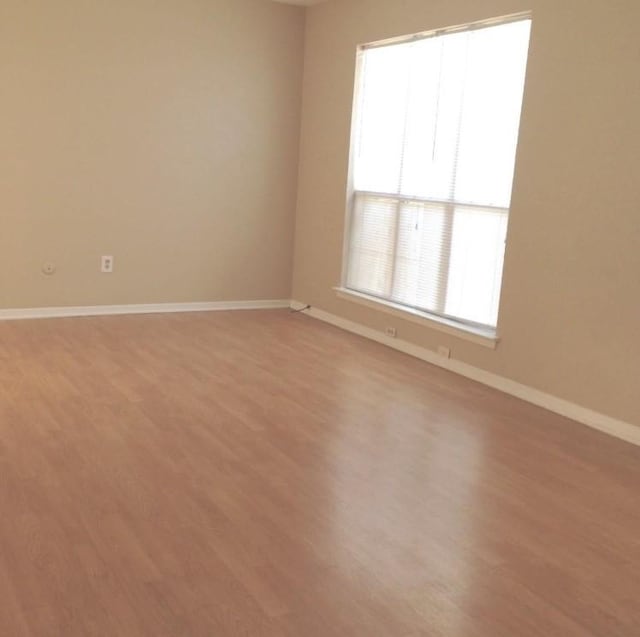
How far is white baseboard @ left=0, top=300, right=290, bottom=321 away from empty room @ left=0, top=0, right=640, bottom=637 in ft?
0.07

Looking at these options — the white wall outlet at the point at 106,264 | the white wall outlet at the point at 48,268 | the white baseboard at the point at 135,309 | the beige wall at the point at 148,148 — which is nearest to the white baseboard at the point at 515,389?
the white baseboard at the point at 135,309

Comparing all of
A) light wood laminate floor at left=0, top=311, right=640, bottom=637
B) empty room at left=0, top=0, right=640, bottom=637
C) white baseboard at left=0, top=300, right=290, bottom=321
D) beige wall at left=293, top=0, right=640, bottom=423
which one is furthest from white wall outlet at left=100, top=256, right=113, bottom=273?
beige wall at left=293, top=0, right=640, bottom=423

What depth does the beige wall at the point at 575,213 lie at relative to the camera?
3883mm

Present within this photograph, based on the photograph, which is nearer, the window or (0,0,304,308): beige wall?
the window

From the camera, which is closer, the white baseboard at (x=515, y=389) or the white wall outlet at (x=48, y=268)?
the white baseboard at (x=515, y=389)

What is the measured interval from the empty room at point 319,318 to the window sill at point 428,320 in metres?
0.02

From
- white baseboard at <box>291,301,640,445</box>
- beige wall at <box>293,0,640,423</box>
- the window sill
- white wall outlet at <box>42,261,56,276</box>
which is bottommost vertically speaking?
white baseboard at <box>291,301,640,445</box>

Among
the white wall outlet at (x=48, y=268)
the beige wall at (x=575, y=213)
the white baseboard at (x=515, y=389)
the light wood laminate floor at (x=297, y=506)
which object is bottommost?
the light wood laminate floor at (x=297, y=506)

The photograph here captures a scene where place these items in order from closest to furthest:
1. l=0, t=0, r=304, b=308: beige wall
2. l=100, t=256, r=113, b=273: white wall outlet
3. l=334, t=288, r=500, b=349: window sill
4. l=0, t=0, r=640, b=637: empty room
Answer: l=0, t=0, r=640, b=637: empty room → l=334, t=288, r=500, b=349: window sill → l=0, t=0, r=304, b=308: beige wall → l=100, t=256, r=113, b=273: white wall outlet

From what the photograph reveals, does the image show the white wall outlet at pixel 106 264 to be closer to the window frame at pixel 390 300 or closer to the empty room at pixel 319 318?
the empty room at pixel 319 318

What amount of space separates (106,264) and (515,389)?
3.36 m

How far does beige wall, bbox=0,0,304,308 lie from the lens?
5641mm

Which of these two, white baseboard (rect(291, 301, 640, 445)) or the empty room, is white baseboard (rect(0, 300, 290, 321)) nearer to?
the empty room

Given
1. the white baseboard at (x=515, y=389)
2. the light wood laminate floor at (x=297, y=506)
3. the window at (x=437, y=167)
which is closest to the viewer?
the light wood laminate floor at (x=297, y=506)
